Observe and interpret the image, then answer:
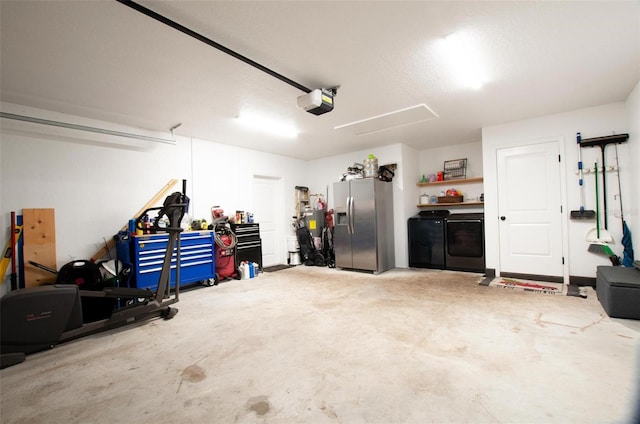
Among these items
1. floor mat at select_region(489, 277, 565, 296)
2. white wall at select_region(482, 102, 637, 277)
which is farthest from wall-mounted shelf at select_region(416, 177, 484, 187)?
floor mat at select_region(489, 277, 565, 296)

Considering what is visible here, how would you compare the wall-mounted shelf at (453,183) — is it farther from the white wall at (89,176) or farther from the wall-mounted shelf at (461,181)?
the white wall at (89,176)

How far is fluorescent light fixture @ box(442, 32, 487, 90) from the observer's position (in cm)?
238

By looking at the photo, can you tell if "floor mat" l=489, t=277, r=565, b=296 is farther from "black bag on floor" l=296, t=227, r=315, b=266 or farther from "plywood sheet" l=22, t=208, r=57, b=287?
"plywood sheet" l=22, t=208, r=57, b=287

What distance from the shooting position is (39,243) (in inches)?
138

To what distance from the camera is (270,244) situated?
659cm

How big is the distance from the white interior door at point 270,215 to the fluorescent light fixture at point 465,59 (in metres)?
4.56

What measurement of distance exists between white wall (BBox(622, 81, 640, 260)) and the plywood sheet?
24.5 ft

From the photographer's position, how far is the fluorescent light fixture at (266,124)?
4.04 metres

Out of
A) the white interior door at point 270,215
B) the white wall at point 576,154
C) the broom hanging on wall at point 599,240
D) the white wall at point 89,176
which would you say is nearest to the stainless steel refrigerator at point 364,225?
the white interior door at point 270,215

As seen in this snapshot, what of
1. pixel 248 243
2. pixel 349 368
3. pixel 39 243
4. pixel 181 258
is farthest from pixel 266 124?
pixel 349 368

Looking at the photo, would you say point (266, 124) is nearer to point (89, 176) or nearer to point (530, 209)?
point (89, 176)

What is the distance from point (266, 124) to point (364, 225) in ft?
8.65

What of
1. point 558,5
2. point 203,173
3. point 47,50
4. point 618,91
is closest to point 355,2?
point 558,5

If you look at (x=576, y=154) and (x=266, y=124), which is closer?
(x=576, y=154)
